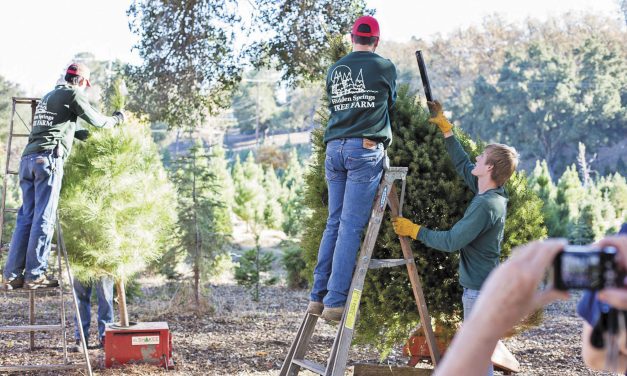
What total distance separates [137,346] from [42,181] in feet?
7.06

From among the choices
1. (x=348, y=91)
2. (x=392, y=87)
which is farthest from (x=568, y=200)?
(x=348, y=91)

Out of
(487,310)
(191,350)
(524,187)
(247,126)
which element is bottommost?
(191,350)

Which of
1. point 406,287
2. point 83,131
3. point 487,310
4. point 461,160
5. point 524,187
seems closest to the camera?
point 487,310

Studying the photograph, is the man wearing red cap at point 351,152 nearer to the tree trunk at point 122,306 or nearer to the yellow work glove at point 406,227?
the yellow work glove at point 406,227

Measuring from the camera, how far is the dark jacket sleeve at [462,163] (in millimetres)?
5500

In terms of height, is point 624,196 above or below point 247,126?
below

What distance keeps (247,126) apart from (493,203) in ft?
204

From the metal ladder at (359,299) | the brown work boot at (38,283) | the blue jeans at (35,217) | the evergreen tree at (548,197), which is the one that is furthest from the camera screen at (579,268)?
the evergreen tree at (548,197)

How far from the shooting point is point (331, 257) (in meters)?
5.18

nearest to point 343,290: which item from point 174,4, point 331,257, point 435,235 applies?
point 331,257

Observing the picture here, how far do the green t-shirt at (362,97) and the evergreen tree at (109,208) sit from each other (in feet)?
13.4

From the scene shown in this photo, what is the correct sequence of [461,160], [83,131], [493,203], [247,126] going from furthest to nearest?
[247,126] < [83,131] < [461,160] < [493,203]

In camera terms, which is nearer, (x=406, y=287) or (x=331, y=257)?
→ (x=331, y=257)

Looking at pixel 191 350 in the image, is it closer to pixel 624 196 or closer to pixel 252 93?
pixel 624 196
